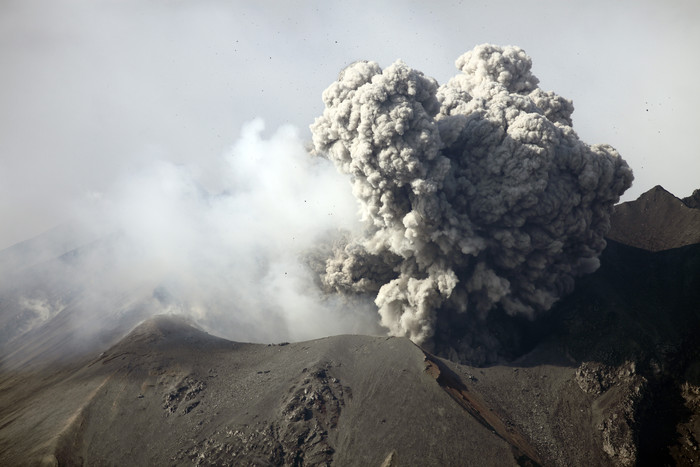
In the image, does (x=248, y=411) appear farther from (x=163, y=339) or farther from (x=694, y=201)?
(x=694, y=201)

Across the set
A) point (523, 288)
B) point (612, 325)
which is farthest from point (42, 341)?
point (612, 325)

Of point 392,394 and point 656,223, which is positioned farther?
point 656,223

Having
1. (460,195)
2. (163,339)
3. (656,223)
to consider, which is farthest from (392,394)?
(656,223)

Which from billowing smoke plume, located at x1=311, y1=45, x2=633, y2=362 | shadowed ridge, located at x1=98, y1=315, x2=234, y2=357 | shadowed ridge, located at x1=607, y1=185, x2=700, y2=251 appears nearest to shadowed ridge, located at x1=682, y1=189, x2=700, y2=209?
shadowed ridge, located at x1=607, y1=185, x2=700, y2=251

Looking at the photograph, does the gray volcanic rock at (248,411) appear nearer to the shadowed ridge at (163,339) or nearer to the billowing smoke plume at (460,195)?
the shadowed ridge at (163,339)

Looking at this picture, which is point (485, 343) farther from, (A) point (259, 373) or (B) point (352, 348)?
(A) point (259, 373)

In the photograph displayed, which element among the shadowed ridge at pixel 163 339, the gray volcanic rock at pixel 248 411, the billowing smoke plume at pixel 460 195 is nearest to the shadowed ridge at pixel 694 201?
the billowing smoke plume at pixel 460 195
